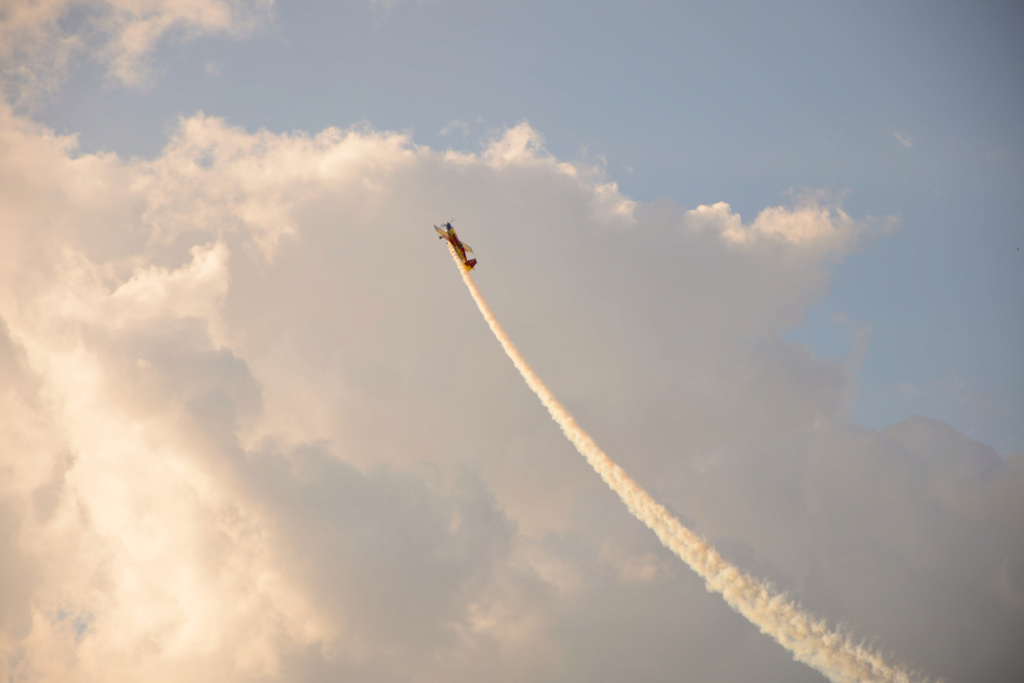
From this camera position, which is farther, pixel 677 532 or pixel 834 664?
pixel 677 532

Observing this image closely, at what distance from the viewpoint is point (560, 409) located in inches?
3654

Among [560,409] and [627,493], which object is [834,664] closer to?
[627,493]

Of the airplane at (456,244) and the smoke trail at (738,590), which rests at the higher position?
the airplane at (456,244)

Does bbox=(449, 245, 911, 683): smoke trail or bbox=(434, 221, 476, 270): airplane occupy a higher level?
bbox=(434, 221, 476, 270): airplane

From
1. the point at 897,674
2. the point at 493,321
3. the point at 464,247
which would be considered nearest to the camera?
the point at 897,674

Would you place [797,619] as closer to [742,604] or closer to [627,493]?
[742,604]

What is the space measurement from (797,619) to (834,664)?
5621 mm

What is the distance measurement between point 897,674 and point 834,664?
20.8ft

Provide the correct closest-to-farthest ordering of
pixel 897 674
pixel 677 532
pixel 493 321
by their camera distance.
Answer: pixel 897 674 → pixel 677 532 → pixel 493 321

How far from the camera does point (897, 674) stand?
76688mm

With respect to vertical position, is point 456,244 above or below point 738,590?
above

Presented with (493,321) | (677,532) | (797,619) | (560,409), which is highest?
(493,321)

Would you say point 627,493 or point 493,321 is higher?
point 493,321

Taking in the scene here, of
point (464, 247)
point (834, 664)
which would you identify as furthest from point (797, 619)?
point (464, 247)
